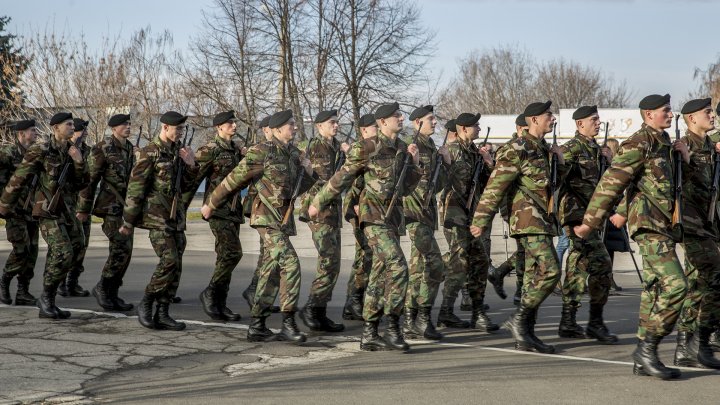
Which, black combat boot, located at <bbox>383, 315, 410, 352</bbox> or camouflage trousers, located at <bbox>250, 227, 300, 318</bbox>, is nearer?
black combat boot, located at <bbox>383, 315, 410, 352</bbox>

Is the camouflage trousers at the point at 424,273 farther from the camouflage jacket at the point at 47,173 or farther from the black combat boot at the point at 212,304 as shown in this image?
the camouflage jacket at the point at 47,173

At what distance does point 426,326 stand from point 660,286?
2.52 metres

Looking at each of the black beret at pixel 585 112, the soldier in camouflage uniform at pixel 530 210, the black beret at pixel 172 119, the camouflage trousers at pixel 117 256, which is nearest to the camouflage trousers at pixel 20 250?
the camouflage trousers at pixel 117 256

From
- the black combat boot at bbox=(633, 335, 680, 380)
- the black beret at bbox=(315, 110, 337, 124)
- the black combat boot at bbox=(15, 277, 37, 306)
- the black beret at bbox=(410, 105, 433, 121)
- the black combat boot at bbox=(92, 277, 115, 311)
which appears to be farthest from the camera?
the black combat boot at bbox=(15, 277, 37, 306)

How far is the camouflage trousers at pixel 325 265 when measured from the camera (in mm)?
10133

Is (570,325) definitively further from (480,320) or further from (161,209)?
(161,209)

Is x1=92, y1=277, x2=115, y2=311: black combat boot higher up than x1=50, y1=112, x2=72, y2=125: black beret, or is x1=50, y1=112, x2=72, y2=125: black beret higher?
x1=50, y1=112, x2=72, y2=125: black beret

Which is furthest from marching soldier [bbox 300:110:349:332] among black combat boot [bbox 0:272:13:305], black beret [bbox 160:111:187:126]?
black combat boot [bbox 0:272:13:305]

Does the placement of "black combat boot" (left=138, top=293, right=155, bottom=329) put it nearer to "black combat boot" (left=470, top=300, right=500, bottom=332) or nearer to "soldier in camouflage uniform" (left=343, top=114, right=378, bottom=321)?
"soldier in camouflage uniform" (left=343, top=114, right=378, bottom=321)

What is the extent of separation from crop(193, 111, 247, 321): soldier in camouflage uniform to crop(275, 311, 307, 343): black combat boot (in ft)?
5.57

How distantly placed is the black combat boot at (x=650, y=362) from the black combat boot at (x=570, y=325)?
1.92 meters

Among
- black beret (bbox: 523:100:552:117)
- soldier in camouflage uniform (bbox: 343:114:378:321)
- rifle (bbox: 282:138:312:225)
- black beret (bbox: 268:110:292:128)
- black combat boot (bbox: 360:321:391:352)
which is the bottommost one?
black combat boot (bbox: 360:321:391:352)

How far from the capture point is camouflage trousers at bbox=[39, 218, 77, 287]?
10.8 m

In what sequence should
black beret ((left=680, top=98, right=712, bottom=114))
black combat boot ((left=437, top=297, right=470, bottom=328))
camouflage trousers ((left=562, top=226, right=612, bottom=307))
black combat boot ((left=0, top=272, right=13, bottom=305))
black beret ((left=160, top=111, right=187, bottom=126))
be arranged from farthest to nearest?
black combat boot ((left=0, top=272, right=13, bottom=305)) < black combat boot ((left=437, top=297, right=470, bottom=328)) < black beret ((left=160, top=111, right=187, bottom=126)) < camouflage trousers ((left=562, top=226, right=612, bottom=307)) < black beret ((left=680, top=98, right=712, bottom=114))
